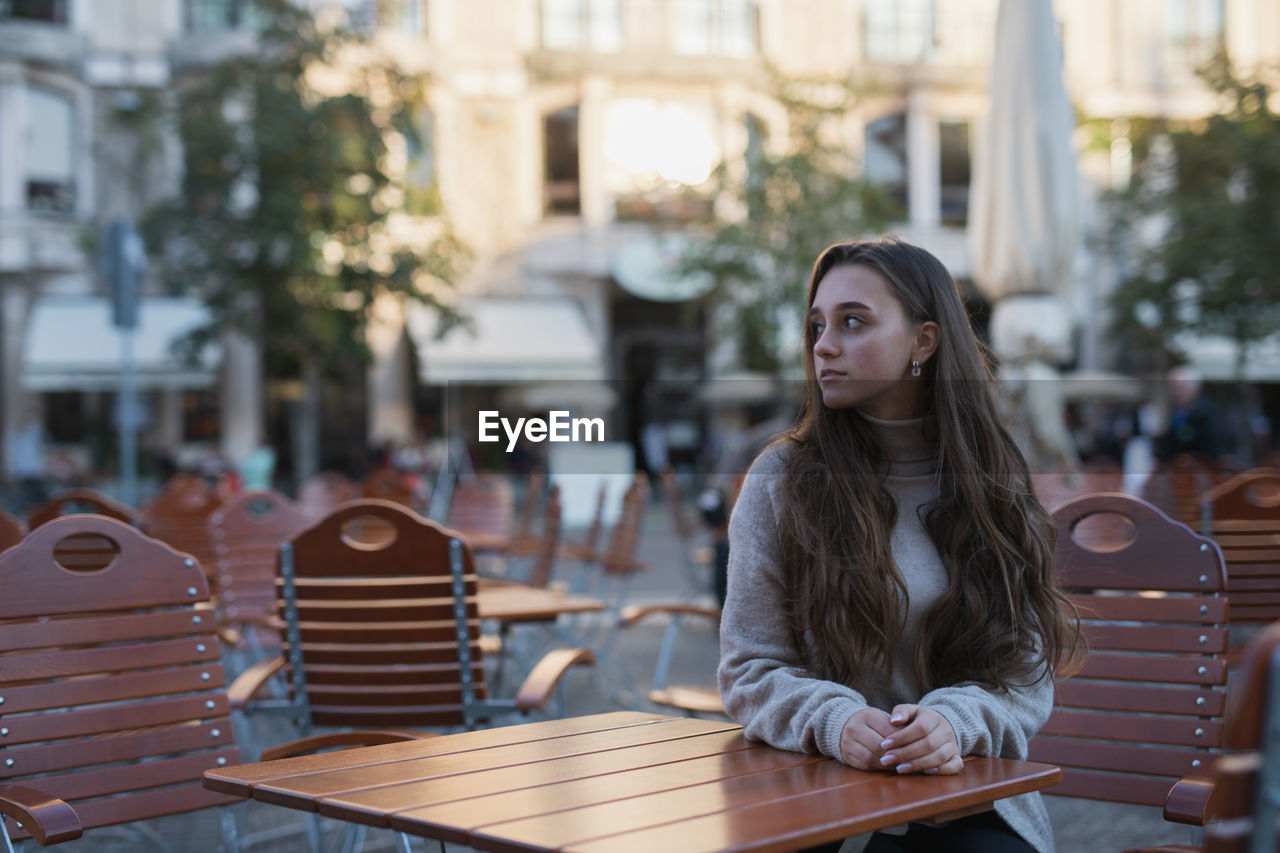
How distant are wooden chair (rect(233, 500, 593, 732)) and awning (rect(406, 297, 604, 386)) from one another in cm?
1973

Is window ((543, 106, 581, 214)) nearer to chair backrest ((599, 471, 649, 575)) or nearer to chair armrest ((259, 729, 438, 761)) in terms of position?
chair backrest ((599, 471, 649, 575))

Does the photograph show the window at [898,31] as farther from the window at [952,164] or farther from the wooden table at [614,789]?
the wooden table at [614,789]

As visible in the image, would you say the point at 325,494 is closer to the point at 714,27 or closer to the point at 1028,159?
the point at 1028,159

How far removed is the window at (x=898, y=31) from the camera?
2941 cm

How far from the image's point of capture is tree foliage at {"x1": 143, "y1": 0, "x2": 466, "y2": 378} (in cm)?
1973

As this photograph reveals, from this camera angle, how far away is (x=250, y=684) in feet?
12.5

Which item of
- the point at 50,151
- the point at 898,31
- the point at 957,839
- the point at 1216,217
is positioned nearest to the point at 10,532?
the point at 957,839

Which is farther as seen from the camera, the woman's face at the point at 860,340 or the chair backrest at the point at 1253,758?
the woman's face at the point at 860,340

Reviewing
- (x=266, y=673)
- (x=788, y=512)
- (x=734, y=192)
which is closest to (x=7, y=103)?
(x=734, y=192)

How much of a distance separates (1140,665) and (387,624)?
1966 millimetres

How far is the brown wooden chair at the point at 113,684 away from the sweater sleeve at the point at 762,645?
2.58 ft

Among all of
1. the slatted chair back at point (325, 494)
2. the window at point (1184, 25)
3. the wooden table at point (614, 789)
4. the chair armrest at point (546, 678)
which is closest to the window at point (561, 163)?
the window at point (1184, 25)

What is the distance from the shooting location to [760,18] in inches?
1134

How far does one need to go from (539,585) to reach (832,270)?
4630 mm
